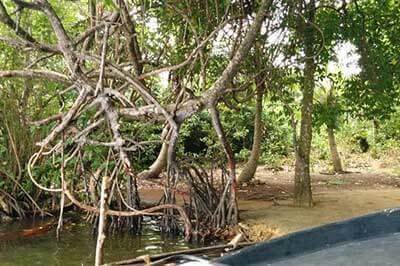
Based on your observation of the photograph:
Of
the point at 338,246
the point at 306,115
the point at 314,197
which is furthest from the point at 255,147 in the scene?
the point at 338,246

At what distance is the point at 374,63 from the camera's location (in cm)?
734

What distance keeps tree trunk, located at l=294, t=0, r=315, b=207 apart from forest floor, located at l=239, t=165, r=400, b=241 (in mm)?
253

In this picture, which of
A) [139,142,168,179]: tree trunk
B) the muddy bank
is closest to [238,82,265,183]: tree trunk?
[139,142,168,179]: tree trunk

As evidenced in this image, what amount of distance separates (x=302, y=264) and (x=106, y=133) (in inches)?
218

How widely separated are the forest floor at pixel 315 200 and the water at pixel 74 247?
1.13 meters

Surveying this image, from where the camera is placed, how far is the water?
634cm

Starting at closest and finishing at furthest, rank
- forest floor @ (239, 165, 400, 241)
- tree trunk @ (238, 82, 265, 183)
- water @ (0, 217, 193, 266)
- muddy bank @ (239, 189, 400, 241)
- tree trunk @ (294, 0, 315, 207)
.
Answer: water @ (0, 217, 193, 266), muddy bank @ (239, 189, 400, 241), forest floor @ (239, 165, 400, 241), tree trunk @ (294, 0, 315, 207), tree trunk @ (238, 82, 265, 183)

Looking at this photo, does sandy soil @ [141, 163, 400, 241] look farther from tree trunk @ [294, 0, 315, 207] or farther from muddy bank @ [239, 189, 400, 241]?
tree trunk @ [294, 0, 315, 207]

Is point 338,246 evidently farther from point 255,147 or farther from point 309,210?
point 255,147

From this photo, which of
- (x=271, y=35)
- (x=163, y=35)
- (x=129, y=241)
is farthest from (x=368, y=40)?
(x=129, y=241)

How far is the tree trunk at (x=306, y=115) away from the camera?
723 cm

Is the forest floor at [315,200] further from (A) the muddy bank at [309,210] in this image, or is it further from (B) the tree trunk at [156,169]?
(B) the tree trunk at [156,169]

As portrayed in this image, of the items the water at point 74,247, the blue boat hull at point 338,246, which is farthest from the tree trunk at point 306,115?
the blue boat hull at point 338,246

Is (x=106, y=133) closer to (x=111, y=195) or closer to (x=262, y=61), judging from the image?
(x=111, y=195)
